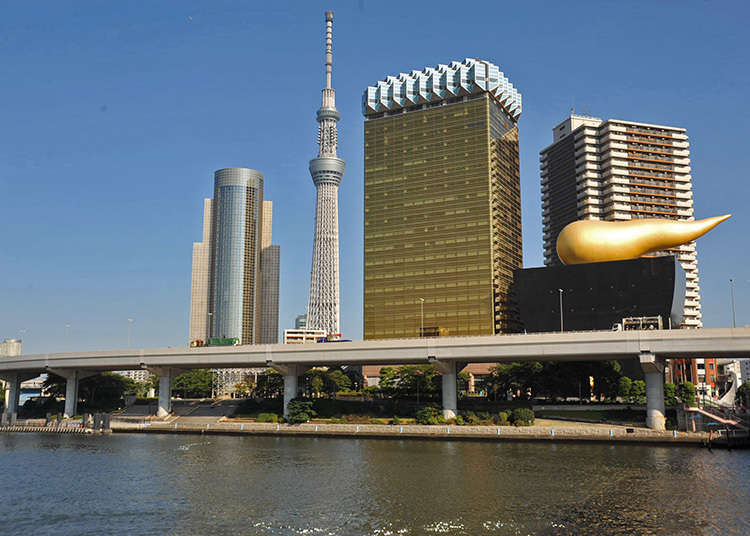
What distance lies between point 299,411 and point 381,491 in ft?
164

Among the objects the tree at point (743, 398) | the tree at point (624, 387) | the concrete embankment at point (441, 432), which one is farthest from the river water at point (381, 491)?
the tree at point (743, 398)

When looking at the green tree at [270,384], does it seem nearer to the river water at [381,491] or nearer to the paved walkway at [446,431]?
the paved walkway at [446,431]

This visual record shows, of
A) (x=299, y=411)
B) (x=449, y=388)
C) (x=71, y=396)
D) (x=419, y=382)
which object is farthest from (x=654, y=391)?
(x=71, y=396)

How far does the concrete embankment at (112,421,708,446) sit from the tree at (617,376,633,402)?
16354mm

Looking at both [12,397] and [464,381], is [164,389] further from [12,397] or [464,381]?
[464,381]

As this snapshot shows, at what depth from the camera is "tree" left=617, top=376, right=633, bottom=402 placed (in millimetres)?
95750

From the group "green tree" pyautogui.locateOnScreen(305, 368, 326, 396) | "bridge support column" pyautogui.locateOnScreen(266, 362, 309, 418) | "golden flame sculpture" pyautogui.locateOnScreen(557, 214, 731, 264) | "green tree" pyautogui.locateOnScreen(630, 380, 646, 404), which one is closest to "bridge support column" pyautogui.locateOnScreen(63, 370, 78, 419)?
"green tree" pyautogui.locateOnScreen(305, 368, 326, 396)

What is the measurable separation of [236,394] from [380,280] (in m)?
49.6

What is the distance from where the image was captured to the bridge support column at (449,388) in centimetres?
9186

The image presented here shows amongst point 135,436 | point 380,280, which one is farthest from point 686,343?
point 380,280

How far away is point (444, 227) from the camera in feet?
619

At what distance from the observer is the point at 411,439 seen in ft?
275

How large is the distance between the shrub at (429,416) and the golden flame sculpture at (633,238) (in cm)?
3330

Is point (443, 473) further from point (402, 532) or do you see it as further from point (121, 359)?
point (121, 359)
